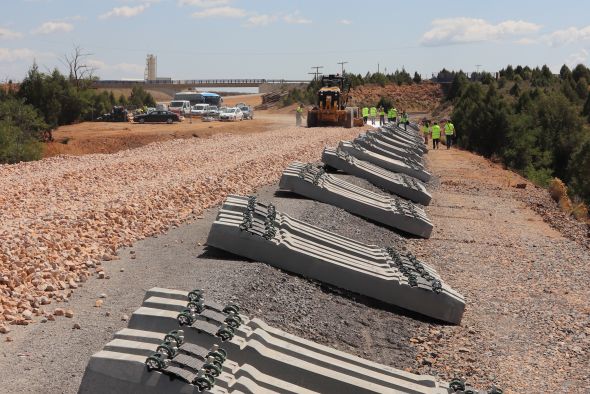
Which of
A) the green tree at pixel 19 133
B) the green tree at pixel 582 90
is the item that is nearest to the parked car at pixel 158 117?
the green tree at pixel 19 133

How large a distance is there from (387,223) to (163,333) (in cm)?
1080

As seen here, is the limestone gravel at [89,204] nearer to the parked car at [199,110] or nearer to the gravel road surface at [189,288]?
the gravel road surface at [189,288]

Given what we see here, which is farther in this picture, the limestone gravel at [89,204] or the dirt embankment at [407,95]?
the dirt embankment at [407,95]

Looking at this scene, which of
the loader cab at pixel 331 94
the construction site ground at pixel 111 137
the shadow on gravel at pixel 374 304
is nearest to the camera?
the shadow on gravel at pixel 374 304

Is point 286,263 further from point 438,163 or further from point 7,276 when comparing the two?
point 438,163

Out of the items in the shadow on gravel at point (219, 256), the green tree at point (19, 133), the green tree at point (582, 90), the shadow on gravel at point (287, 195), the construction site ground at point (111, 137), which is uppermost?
the green tree at point (582, 90)

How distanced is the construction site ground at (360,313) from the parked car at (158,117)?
41.1m

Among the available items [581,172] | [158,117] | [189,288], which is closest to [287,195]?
[189,288]

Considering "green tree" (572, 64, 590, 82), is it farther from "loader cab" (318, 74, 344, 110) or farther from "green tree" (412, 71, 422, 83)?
"loader cab" (318, 74, 344, 110)

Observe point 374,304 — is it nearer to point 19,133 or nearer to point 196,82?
point 19,133

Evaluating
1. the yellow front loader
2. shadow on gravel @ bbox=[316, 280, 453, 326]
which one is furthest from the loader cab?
shadow on gravel @ bbox=[316, 280, 453, 326]

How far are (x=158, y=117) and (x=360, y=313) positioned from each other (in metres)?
48.3

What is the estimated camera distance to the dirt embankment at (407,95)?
10531cm

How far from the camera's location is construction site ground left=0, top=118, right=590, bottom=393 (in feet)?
25.1
